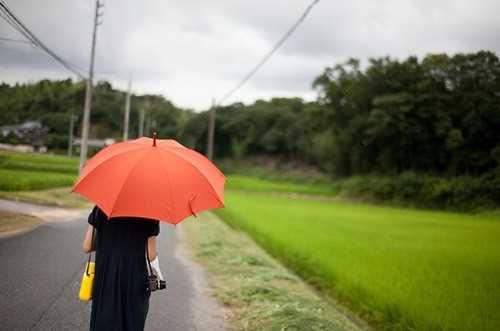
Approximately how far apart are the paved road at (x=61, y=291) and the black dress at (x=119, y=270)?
1901 mm

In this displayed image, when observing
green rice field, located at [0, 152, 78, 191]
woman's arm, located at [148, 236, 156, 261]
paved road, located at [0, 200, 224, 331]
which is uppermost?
woman's arm, located at [148, 236, 156, 261]

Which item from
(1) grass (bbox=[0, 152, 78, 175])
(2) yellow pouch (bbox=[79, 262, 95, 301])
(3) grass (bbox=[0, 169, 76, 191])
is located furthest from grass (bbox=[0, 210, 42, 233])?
(2) yellow pouch (bbox=[79, 262, 95, 301])

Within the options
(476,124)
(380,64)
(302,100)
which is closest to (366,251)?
(476,124)

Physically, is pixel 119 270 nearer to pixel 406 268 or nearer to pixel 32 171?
pixel 406 268

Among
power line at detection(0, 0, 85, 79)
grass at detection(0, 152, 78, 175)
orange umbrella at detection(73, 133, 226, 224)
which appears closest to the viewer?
orange umbrella at detection(73, 133, 226, 224)

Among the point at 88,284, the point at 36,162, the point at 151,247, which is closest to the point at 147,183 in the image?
the point at 151,247

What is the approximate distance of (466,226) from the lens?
12.2 meters

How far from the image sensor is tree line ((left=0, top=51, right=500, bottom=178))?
931 cm

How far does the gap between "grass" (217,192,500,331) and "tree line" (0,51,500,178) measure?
1923mm

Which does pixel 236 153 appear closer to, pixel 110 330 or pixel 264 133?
pixel 264 133

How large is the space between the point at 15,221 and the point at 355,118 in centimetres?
4483

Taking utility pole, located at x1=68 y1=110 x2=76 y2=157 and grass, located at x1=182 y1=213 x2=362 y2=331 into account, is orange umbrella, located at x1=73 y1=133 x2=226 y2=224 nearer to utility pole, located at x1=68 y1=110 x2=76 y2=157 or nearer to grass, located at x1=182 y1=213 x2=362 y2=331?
grass, located at x1=182 y1=213 x2=362 y2=331

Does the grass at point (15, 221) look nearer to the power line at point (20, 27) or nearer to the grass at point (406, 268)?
the power line at point (20, 27)

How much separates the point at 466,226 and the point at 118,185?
11.4 metres
